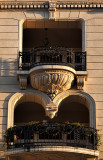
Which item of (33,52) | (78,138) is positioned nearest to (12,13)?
(33,52)

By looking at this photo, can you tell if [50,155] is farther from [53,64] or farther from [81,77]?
[53,64]

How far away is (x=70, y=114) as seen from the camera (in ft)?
96.5

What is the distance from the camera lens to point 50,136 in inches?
965

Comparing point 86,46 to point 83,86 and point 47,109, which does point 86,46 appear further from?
point 47,109

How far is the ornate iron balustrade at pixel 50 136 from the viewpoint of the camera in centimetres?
2409

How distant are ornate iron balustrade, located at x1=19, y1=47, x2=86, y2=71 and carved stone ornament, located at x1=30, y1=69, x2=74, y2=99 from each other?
0.46 m

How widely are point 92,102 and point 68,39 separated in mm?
5241

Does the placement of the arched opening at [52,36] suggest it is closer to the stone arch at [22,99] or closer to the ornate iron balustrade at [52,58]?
the ornate iron balustrade at [52,58]

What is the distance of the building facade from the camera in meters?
24.3

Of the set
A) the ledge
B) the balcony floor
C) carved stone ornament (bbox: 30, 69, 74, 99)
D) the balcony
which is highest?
carved stone ornament (bbox: 30, 69, 74, 99)

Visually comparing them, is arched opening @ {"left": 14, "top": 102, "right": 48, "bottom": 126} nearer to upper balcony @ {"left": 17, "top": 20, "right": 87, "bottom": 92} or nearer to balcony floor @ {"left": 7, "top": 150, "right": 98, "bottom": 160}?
upper balcony @ {"left": 17, "top": 20, "right": 87, "bottom": 92}

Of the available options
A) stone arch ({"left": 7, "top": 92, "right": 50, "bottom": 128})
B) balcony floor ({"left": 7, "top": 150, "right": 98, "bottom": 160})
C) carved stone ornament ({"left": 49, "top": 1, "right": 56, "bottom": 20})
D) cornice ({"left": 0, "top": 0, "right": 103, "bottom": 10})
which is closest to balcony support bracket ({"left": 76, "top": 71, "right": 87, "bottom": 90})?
stone arch ({"left": 7, "top": 92, "right": 50, "bottom": 128})

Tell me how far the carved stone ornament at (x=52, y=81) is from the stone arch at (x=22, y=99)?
0.33 m

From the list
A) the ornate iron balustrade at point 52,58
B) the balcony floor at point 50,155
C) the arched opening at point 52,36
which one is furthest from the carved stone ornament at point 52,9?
the balcony floor at point 50,155
